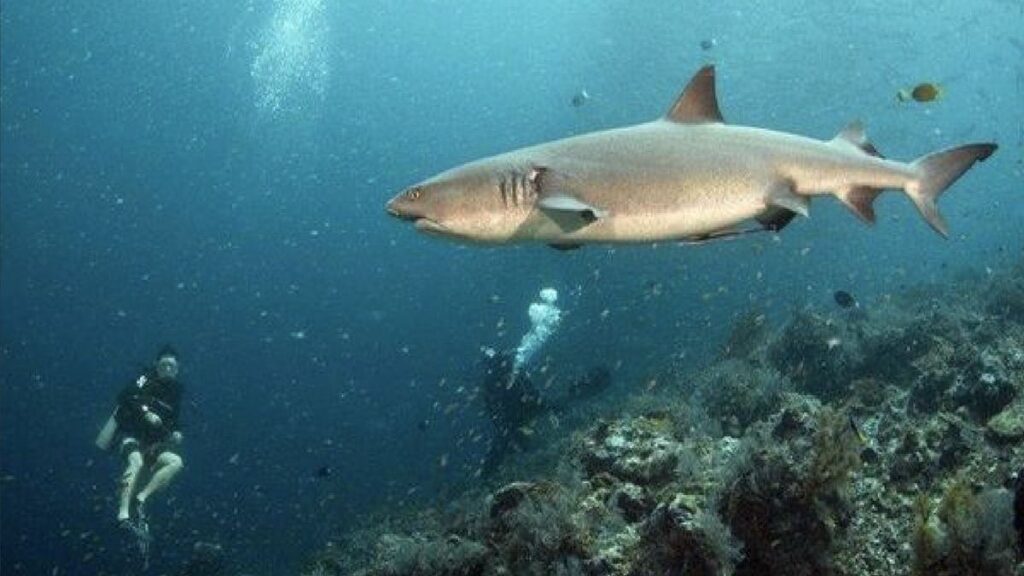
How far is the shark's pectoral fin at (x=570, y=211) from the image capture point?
10.2 feet

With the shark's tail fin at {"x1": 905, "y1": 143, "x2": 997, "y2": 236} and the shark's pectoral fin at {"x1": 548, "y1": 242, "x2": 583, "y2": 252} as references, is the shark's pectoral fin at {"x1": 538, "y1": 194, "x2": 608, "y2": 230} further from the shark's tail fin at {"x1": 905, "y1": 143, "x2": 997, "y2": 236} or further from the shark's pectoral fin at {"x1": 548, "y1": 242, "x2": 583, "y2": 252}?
the shark's tail fin at {"x1": 905, "y1": 143, "x2": 997, "y2": 236}

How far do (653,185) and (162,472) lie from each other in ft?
42.8

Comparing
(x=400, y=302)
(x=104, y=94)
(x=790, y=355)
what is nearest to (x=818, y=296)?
(x=790, y=355)

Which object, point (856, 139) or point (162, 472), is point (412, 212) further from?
point (162, 472)

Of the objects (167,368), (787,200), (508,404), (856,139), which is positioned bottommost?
(508,404)

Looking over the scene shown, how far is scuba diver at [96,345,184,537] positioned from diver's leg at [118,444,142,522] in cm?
3

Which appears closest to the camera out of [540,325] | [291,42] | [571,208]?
[571,208]

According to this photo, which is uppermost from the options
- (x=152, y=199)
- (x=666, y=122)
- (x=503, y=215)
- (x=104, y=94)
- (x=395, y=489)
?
(x=104, y=94)

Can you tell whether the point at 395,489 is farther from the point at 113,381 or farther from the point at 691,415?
the point at 113,381

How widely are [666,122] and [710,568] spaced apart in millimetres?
3052

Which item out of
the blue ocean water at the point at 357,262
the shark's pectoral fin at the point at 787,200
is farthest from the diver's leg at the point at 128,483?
the shark's pectoral fin at the point at 787,200

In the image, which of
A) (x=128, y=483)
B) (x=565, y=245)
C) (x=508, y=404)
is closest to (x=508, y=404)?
(x=508, y=404)

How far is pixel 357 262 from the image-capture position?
18988 centimetres

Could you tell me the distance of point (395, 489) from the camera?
31844 mm
